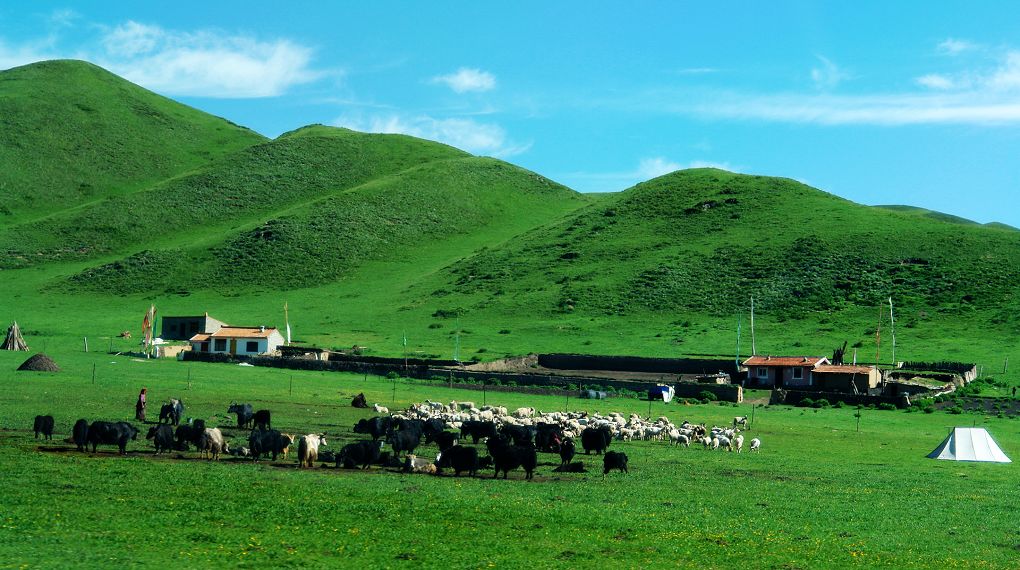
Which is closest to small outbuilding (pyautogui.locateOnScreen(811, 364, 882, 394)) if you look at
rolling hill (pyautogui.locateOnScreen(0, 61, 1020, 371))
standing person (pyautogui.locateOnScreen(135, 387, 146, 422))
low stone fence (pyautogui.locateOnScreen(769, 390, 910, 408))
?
low stone fence (pyautogui.locateOnScreen(769, 390, 910, 408))

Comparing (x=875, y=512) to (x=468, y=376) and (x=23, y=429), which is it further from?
(x=468, y=376)

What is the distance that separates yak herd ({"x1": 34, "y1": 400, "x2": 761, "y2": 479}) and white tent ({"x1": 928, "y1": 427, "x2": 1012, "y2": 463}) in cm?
679

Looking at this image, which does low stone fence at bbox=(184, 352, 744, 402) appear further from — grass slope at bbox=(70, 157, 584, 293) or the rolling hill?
grass slope at bbox=(70, 157, 584, 293)

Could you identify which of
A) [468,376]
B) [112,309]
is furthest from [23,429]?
[112,309]

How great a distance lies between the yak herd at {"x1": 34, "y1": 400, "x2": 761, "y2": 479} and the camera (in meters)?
29.5

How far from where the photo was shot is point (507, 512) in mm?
23328

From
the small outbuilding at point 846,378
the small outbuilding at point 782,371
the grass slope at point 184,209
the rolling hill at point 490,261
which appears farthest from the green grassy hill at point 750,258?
the grass slope at point 184,209

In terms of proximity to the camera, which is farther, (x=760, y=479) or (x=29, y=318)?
(x=29, y=318)

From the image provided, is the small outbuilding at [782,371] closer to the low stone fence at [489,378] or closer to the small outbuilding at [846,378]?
the small outbuilding at [846,378]

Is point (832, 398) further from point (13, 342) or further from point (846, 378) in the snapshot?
point (13, 342)

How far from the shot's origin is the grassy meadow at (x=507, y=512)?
19.2m

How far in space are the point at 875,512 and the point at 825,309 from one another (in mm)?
84119

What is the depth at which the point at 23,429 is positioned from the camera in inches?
1308

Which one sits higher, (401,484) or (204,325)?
(204,325)
